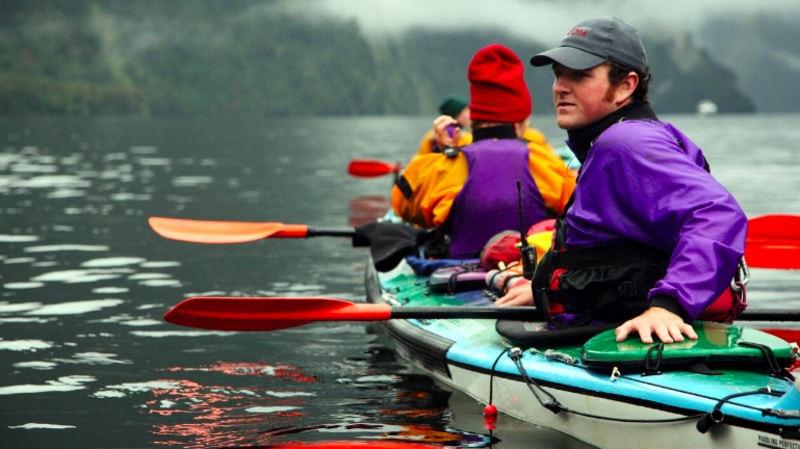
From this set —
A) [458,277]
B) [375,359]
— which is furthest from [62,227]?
[458,277]

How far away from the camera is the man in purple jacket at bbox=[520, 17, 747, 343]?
4.64 meters

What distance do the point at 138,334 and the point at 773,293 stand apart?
22.7ft

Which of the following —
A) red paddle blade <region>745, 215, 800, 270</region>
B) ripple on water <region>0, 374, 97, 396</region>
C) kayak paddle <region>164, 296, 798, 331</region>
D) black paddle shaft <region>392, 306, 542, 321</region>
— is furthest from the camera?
ripple on water <region>0, 374, 97, 396</region>

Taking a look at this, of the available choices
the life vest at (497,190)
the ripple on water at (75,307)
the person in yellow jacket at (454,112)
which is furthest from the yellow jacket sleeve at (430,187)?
the person in yellow jacket at (454,112)

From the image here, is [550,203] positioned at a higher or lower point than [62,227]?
higher

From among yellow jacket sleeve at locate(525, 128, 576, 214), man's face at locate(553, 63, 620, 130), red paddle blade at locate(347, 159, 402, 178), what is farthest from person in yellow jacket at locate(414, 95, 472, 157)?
man's face at locate(553, 63, 620, 130)

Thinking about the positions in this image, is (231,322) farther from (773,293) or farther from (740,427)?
(773,293)

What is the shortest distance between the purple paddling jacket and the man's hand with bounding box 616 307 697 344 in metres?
0.08

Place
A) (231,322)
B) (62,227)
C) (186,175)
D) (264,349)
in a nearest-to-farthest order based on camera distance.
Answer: (231,322), (264,349), (62,227), (186,175)

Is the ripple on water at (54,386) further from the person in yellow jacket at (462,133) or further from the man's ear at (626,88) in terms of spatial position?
the person in yellow jacket at (462,133)

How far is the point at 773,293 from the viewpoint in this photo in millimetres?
12070

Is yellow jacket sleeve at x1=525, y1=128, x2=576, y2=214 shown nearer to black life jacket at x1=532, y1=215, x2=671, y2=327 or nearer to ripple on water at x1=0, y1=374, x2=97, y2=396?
black life jacket at x1=532, y1=215, x2=671, y2=327

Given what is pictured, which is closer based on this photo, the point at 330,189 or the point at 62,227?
the point at 62,227

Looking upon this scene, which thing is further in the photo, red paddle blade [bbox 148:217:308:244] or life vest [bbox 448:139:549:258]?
red paddle blade [bbox 148:217:308:244]
